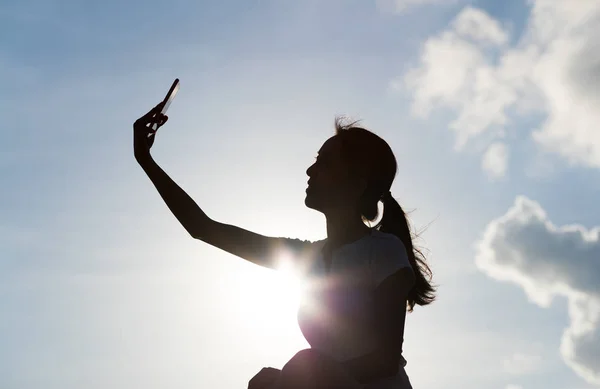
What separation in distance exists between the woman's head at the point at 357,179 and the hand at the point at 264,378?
1.83m

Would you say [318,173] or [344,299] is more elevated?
[318,173]

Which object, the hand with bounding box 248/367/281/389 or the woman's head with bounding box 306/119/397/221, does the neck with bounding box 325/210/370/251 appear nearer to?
the woman's head with bounding box 306/119/397/221

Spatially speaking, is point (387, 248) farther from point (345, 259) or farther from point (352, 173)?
point (352, 173)

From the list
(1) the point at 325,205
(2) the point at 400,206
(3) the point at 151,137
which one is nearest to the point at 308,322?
(1) the point at 325,205

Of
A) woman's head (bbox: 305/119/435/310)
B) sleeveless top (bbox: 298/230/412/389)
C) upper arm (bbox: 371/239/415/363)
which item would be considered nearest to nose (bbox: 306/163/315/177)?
woman's head (bbox: 305/119/435/310)

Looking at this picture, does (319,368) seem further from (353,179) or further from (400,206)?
(400,206)

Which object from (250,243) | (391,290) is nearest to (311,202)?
(250,243)

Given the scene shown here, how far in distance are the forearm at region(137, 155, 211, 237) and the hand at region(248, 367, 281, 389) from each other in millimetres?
2042

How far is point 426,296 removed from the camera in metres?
5.83

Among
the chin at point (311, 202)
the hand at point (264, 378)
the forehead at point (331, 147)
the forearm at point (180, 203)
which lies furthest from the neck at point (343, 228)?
the hand at point (264, 378)

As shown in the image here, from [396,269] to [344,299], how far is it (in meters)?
0.46

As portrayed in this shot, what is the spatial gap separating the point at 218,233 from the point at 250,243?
29cm

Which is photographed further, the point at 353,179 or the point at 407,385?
the point at 353,179

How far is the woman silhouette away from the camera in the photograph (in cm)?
421
